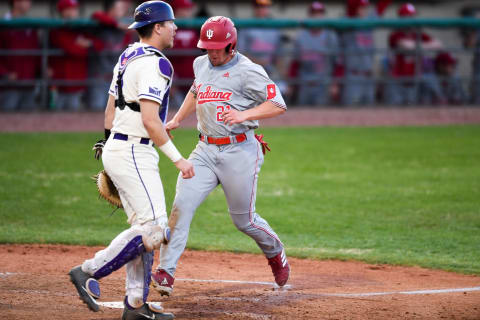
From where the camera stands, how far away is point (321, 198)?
9219 millimetres

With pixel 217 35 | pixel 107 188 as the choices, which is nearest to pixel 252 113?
pixel 217 35

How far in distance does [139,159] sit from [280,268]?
5.57 ft

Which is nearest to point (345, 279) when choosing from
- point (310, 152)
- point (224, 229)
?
point (224, 229)

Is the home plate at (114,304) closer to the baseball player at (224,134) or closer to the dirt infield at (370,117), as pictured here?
the baseball player at (224,134)

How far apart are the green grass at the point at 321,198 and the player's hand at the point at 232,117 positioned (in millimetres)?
2345

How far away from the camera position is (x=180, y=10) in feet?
43.2

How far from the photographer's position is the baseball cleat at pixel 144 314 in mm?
4684

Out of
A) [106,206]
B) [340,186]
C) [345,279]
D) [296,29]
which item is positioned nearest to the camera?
[345,279]

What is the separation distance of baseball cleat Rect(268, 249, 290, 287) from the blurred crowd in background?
763cm

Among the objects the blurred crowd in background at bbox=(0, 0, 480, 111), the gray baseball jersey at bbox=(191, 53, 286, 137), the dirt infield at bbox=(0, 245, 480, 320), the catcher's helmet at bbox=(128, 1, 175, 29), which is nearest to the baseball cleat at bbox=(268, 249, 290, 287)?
the dirt infield at bbox=(0, 245, 480, 320)

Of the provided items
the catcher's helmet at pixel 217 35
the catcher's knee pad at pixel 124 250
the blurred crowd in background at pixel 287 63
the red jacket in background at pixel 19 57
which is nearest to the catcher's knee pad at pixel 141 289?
the catcher's knee pad at pixel 124 250

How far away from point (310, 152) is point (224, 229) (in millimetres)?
4111

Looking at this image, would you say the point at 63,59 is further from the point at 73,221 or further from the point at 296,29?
the point at 73,221

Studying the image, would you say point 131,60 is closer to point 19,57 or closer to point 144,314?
point 144,314
